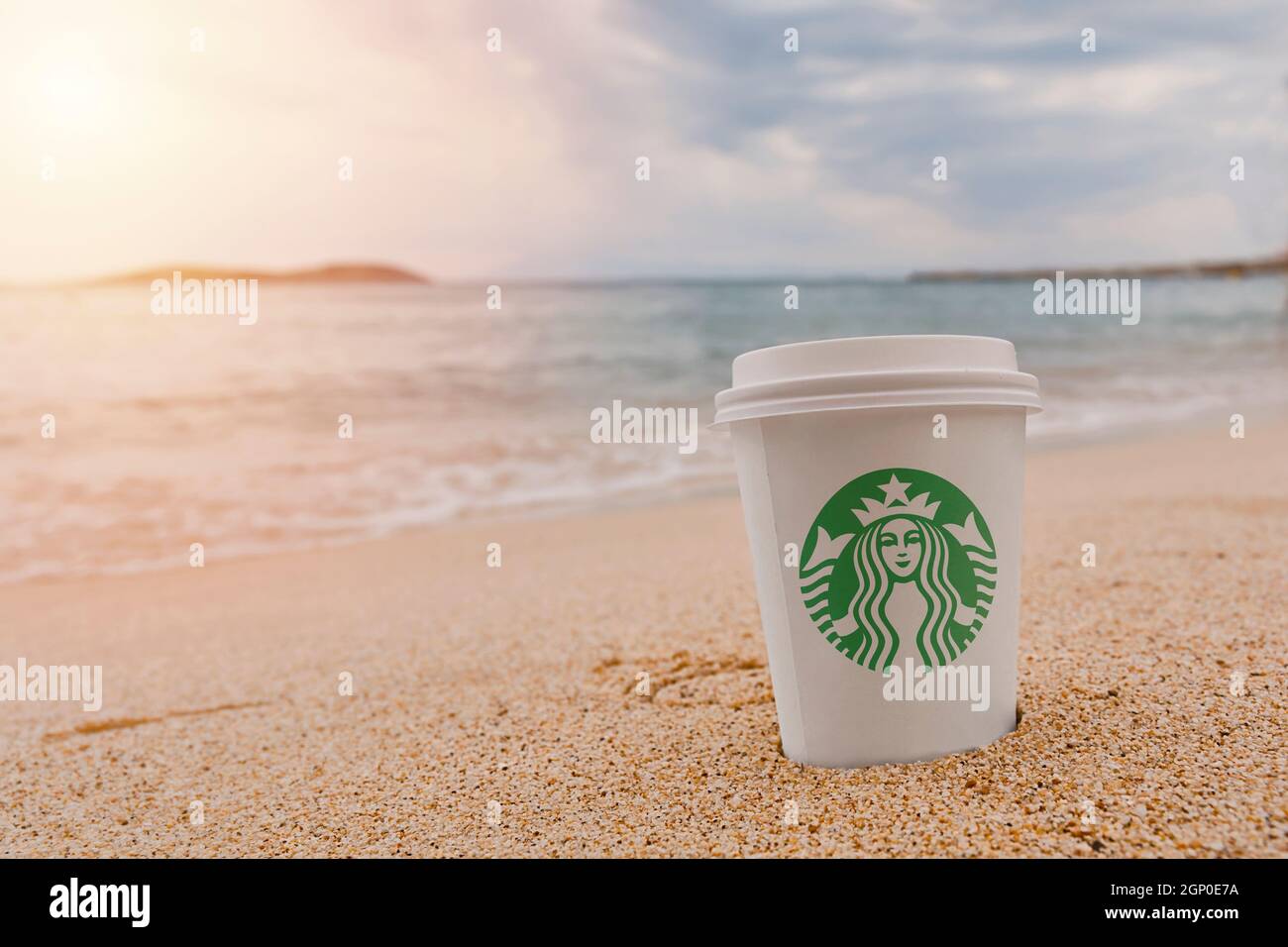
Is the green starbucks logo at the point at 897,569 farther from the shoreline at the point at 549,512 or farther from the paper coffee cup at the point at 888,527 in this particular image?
the shoreline at the point at 549,512

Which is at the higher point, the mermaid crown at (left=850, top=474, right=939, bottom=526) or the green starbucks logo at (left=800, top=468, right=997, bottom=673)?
the mermaid crown at (left=850, top=474, right=939, bottom=526)

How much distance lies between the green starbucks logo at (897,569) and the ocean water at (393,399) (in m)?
5.02

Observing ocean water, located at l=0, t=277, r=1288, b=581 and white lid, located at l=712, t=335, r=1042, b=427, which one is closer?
white lid, located at l=712, t=335, r=1042, b=427

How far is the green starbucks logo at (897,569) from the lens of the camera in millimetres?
2023

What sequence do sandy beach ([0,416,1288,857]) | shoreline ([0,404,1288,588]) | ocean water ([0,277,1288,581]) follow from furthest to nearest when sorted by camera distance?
ocean water ([0,277,1288,581]), shoreline ([0,404,1288,588]), sandy beach ([0,416,1288,857])

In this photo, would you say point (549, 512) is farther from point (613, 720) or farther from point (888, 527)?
point (888, 527)

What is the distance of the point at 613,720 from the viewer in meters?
2.76

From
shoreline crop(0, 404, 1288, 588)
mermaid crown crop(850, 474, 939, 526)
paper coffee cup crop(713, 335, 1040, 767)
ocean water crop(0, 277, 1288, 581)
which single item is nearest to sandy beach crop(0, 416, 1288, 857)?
paper coffee cup crop(713, 335, 1040, 767)

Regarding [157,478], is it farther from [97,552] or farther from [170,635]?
[170,635]

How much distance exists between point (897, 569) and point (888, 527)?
93mm

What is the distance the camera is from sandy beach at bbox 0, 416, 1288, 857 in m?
1.98

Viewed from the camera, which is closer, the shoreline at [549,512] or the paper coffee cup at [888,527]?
the paper coffee cup at [888,527]

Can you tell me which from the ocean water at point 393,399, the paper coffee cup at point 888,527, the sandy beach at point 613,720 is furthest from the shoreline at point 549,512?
the paper coffee cup at point 888,527

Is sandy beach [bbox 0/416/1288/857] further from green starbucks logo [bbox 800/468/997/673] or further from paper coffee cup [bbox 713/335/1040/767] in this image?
green starbucks logo [bbox 800/468/997/673]
